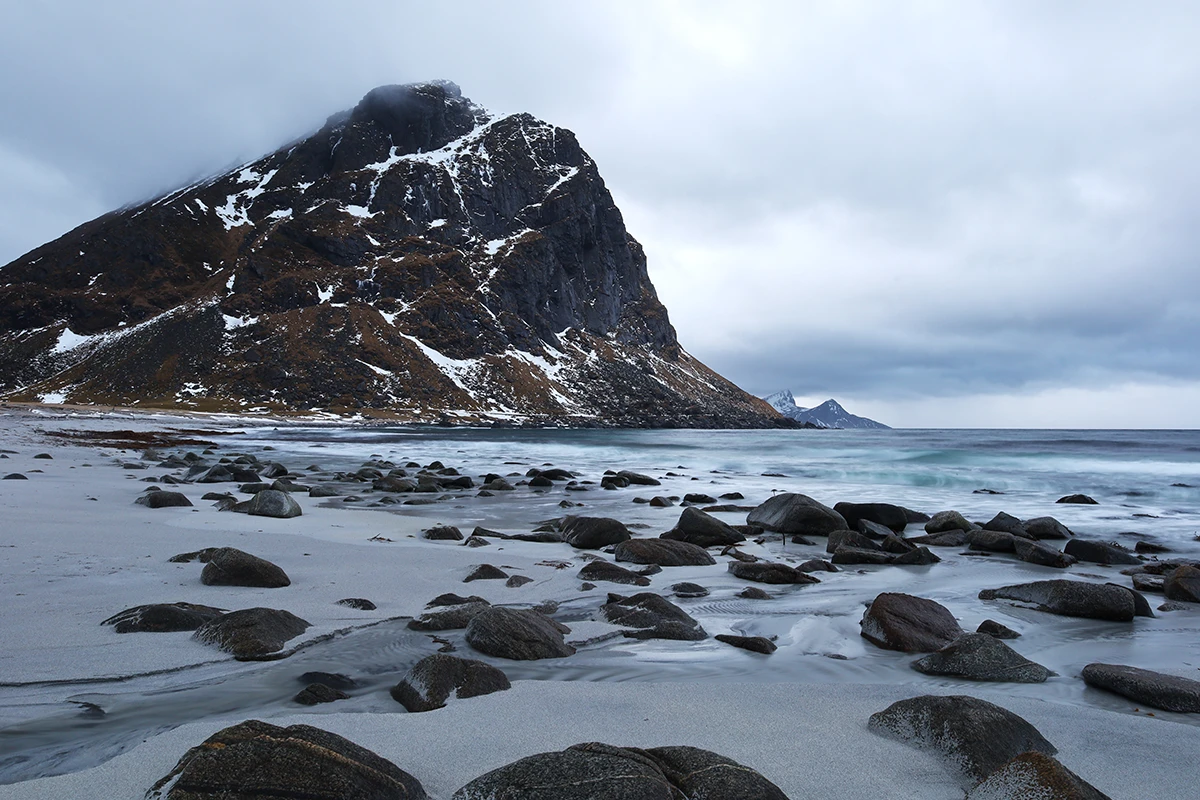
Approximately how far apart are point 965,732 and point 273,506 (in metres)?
10.9

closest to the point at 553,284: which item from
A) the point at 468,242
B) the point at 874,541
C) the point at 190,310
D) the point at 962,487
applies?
the point at 468,242

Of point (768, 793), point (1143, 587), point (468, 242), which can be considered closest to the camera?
point (768, 793)

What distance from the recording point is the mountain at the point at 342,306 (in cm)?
11744

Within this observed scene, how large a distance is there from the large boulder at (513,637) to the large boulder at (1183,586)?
24.4 feet

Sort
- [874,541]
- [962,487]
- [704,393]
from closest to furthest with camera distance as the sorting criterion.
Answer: [874,541] < [962,487] < [704,393]

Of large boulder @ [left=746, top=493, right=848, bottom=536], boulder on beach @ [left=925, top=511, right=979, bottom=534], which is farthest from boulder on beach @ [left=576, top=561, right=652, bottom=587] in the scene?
Result: boulder on beach @ [left=925, top=511, right=979, bottom=534]

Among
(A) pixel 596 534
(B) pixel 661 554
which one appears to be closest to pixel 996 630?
(B) pixel 661 554

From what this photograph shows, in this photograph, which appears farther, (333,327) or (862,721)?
(333,327)

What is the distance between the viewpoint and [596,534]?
10.0 metres

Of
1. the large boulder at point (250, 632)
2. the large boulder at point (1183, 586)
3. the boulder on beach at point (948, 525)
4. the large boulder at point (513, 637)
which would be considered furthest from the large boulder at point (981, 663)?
the boulder on beach at point (948, 525)

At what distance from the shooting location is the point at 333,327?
436 ft

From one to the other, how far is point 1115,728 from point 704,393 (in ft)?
640

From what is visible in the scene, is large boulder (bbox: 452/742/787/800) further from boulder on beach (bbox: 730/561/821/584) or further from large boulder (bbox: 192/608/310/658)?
boulder on beach (bbox: 730/561/821/584)

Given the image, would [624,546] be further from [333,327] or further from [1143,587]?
[333,327]
